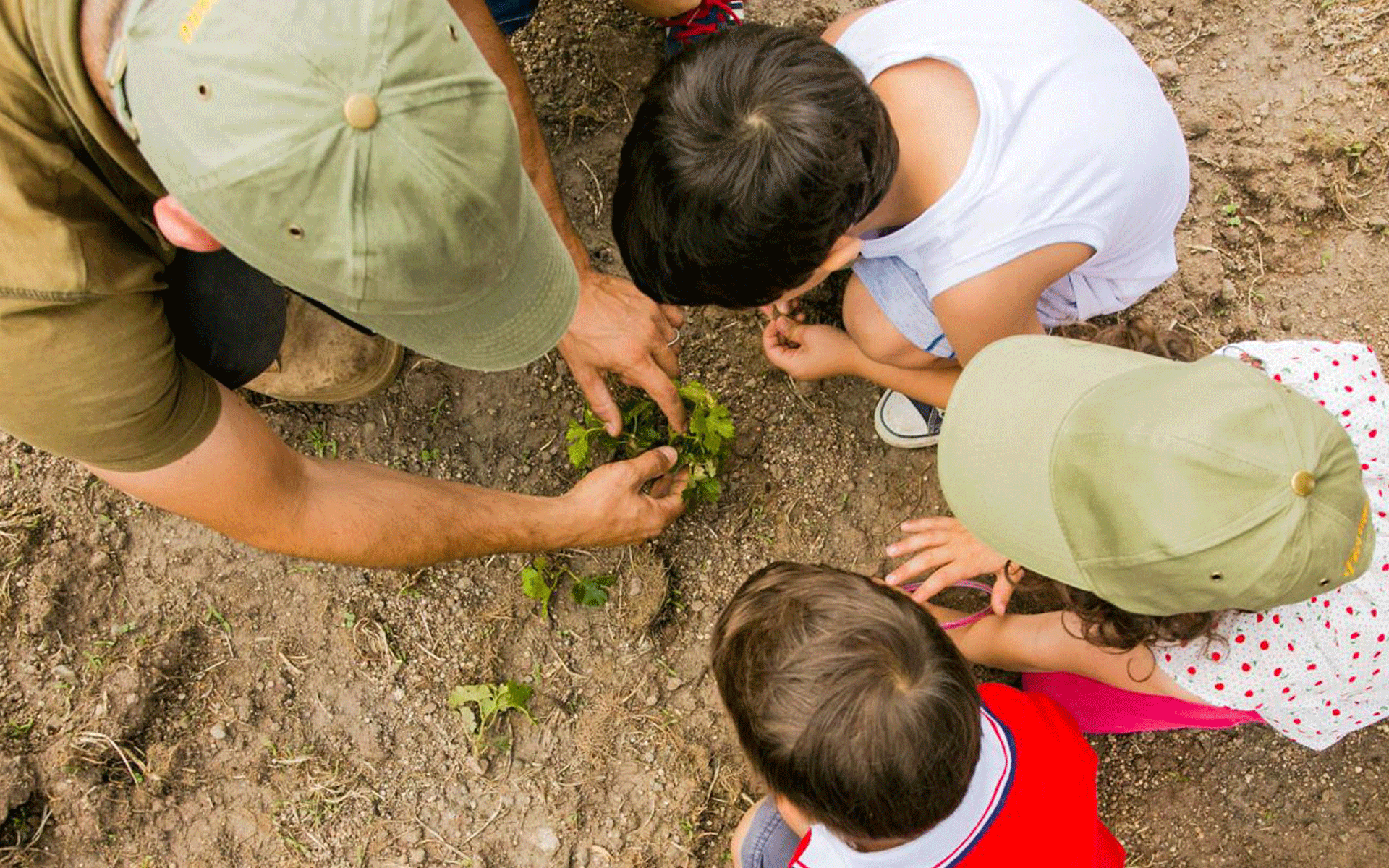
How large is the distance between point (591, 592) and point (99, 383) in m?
1.24

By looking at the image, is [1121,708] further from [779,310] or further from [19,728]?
[19,728]

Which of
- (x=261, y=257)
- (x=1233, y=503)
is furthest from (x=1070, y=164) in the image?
(x=261, y=257)

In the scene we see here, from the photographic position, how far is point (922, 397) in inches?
100

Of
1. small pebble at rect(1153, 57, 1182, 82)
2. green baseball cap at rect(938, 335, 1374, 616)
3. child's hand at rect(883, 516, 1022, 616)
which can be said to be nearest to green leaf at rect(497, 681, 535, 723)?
child's hand at rect(883, 516, 1022, 616)

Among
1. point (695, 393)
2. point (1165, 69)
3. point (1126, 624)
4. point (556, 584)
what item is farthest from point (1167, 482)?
point (1165, 69)

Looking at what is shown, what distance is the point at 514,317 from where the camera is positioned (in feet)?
5.76

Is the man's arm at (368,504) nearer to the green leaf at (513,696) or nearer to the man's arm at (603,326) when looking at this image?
the man's arm at (603,326)

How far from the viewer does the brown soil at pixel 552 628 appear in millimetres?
2480

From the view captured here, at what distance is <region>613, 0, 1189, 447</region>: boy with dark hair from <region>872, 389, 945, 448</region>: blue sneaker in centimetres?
38

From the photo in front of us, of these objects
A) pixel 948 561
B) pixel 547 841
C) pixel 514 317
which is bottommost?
pixel 547 841

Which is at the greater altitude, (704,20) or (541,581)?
(704,20)

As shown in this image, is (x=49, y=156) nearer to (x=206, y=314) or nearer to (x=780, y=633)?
(x=206, y=314)

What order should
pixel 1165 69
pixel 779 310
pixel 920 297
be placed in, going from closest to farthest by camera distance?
pixel 920 297 → pixel 779 310 → pixel 1165 69

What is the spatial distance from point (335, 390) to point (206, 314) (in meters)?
0.52
